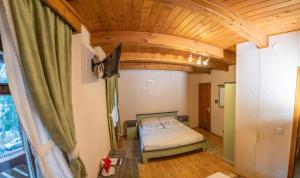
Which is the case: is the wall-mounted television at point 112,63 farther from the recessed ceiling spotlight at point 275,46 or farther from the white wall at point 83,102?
the recessed ceiling spotlight at point 275,46

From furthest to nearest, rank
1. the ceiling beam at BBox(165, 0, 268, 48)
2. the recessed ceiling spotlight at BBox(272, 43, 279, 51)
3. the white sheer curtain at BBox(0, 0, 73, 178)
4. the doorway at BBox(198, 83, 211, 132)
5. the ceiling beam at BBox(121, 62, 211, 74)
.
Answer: the doorway at BBox(198, 83, 211, 132), the ceiling beam at BBox(121, 62, 211, 74), the recessed ceiling spotlight at BBox(272, 43, 279, 51), the ceiling beam at BBox(165, 0, 268, 48), the white sheer curtain at BBox(0, 0, 73, 178)

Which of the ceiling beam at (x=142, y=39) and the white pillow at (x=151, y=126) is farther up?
the ceiling beam at (x=142, y=39)

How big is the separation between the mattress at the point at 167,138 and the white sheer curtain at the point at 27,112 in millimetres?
2460

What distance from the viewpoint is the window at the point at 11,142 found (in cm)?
90

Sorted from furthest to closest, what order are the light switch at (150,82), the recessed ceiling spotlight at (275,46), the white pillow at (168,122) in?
the light switch at (150,82) → the white pillow at (168,122) → the recessed ceiling spotlight at (275,46)

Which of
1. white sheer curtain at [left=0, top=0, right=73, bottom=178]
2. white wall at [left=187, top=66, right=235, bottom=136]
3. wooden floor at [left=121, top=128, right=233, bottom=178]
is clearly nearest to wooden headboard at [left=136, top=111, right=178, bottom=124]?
white wall at [left=187, top=66, right=235, bottom=136]

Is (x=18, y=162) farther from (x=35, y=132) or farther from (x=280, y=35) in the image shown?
(x=280, y=35)

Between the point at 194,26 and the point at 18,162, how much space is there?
2377 mm

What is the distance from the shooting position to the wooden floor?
2.81 metres

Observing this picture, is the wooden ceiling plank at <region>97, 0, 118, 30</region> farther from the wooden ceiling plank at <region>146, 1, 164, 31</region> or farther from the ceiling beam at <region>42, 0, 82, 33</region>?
the wooden ceiling plank at <region>146, 1, 164, 31</region>

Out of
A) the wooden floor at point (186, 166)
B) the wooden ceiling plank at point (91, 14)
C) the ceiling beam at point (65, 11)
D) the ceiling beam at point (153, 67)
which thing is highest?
the wooden ceiling plank at point (91, 14)

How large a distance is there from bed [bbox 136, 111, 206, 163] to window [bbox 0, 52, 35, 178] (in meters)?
2.48

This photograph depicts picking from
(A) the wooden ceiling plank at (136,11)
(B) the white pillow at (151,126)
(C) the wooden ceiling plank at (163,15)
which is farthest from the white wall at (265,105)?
(B) the white pillow at (151,126)

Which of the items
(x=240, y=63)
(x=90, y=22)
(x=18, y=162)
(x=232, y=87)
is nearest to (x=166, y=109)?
(x=232, y=87)
